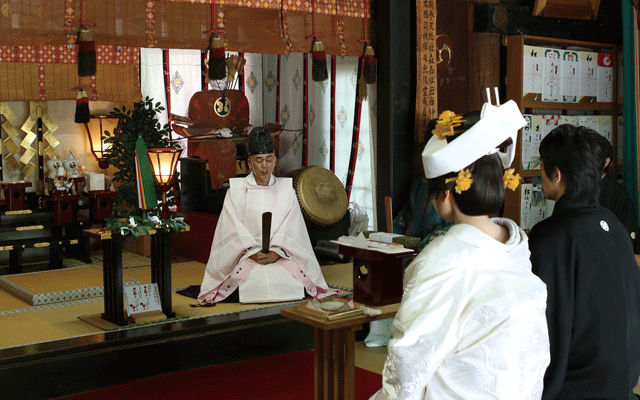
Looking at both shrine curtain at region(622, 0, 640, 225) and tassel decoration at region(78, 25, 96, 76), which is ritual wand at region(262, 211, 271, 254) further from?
shrine curtain at region(622, 0, 640, 225)

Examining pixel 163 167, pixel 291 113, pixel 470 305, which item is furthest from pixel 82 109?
pixel 470 305

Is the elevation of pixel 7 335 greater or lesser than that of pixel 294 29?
lesser

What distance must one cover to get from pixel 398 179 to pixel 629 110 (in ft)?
7.48

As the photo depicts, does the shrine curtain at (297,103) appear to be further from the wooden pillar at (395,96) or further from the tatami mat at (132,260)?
the tatami mat at (132,260)

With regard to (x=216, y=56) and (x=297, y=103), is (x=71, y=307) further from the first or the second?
(x=297, y=103)

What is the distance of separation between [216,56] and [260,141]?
796 mm

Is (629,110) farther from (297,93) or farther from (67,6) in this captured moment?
(67,6)

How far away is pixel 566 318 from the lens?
2391 mm

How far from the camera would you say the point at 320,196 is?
21.4 ft

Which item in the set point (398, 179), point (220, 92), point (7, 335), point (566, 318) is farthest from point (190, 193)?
point (566, 318)

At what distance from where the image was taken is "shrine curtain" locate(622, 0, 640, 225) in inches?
240

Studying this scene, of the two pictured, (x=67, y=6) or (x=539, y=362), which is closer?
(x=539, y=362)

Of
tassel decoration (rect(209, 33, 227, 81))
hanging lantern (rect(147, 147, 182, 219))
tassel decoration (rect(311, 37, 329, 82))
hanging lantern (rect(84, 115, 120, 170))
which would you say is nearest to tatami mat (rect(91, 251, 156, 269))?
hanging lantern (rect(84, 115, 120, 170))

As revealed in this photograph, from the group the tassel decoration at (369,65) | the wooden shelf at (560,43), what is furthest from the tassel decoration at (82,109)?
the wooden shelf at (560,43)
